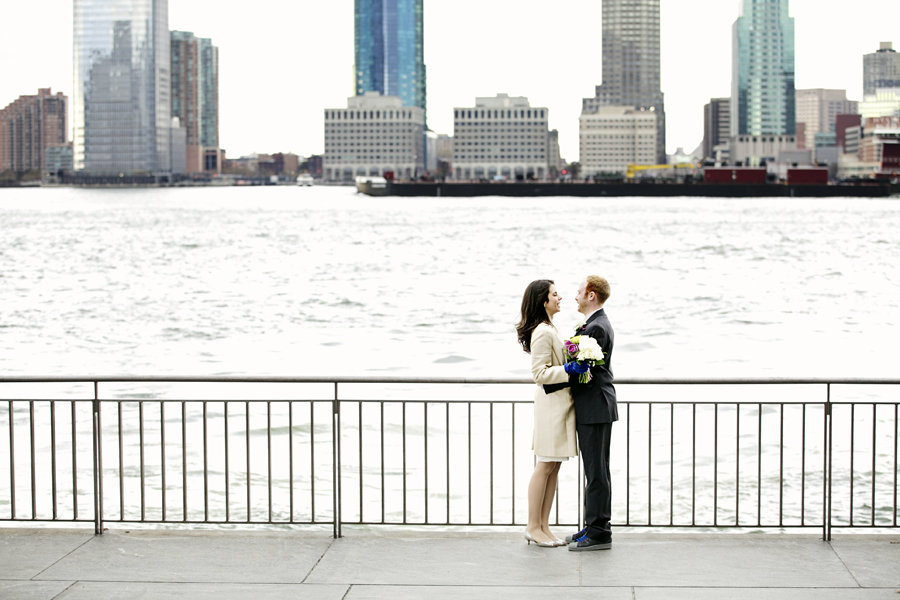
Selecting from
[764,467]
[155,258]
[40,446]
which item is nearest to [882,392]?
[764,467]

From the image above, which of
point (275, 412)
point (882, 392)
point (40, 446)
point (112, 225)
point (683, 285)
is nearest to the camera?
point (40, 446)

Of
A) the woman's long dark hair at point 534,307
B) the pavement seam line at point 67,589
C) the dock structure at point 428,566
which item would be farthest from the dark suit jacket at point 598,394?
the pavement seam line at point 67,589

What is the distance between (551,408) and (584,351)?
0.58m

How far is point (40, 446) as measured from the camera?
18.8 m

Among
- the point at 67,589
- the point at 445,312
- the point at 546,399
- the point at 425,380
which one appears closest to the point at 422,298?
the point at 445,312

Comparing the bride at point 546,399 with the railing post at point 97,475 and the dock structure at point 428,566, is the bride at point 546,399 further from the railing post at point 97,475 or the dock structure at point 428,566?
the railing post at point 97,475

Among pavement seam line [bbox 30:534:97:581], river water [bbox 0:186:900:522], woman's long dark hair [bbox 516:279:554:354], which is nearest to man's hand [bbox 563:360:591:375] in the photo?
woman's long dark hair [bbox 516:279:554:354]

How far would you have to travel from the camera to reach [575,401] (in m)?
7.94

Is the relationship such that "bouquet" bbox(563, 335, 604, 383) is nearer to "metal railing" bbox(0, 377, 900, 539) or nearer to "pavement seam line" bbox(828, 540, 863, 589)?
"metal railing" bbox(0, 377, 900, 539)

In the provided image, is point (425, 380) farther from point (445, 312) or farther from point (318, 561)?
point (445, 312)

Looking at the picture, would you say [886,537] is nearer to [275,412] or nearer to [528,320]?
[528,320]

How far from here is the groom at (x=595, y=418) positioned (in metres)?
7.80

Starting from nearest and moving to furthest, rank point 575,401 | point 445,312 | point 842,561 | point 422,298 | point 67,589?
point 67,589
point 842,561
point 575,401
point 445,312
point 422,298

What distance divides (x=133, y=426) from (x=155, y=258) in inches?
2292
